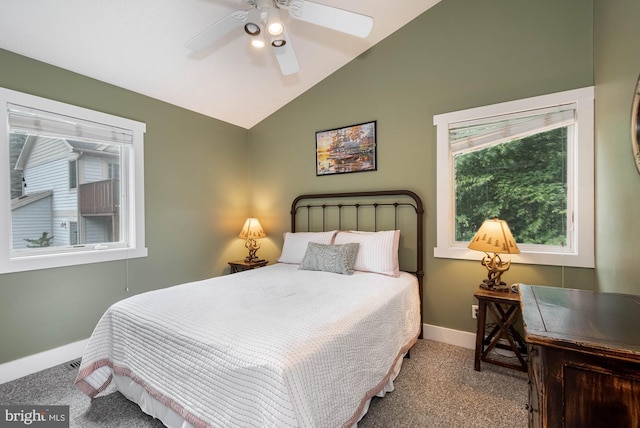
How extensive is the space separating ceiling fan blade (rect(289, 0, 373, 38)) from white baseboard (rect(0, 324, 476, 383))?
2574 millimetres

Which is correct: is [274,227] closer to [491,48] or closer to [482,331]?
[482,331]

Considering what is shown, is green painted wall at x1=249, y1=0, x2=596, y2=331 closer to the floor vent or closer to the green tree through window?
the green tree through window

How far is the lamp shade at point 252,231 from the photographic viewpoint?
360cm

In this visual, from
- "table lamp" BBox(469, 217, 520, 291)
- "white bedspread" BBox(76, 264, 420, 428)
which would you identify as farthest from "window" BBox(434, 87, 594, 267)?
"white bedspread" BBox(76, 264, 420, 428)

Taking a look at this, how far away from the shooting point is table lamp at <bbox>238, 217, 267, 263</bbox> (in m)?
3.60

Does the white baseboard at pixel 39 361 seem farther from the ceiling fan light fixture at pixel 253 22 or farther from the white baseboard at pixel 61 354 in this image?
the ceiling fan light fixture at pixel 253 22

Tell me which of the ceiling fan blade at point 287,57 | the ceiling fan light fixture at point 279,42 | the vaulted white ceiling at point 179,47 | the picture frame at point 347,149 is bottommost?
the picture frame at point 347,149

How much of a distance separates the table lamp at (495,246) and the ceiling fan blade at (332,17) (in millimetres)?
1656

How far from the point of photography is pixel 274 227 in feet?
12.6

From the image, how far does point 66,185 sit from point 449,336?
3.76 metres

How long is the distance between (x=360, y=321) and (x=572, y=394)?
96 cm

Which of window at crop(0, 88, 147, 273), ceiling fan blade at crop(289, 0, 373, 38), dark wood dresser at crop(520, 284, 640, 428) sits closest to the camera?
dark wood dresser at crop(520, 284, 640, 428)

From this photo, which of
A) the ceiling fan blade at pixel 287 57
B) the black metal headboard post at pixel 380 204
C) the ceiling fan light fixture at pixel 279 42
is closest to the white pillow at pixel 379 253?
the black metal headboard post at pixel 380 204

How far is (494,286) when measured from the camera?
2.26m
